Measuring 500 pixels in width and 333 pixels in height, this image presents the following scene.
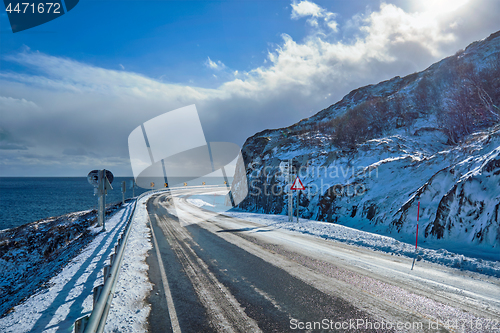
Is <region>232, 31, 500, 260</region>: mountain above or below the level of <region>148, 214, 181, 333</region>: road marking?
above

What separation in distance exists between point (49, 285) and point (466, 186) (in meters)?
13.8

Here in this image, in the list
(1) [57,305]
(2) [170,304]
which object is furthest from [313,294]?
(1) [57,305]

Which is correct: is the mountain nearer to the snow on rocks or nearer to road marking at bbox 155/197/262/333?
road marking at bbox 155/197/262/333

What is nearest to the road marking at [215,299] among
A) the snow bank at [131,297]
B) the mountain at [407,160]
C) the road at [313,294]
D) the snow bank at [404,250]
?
the road at [313,294]

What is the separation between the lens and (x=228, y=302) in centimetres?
460

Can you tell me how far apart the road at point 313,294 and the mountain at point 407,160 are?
383 centimetres

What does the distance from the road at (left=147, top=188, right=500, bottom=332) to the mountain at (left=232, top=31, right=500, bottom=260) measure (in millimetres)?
3830

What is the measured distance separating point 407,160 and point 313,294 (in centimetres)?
1435

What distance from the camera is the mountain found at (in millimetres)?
9281

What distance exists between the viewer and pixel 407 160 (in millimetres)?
15766

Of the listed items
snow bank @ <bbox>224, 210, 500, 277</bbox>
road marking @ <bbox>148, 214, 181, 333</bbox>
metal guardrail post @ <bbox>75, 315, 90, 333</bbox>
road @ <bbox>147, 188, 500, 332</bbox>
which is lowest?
snow bank @ <bbox>224, 210, 500, 277</bbox>

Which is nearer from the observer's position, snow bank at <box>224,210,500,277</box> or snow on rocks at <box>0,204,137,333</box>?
snow on rocks at <box>0,204,137,333</box>

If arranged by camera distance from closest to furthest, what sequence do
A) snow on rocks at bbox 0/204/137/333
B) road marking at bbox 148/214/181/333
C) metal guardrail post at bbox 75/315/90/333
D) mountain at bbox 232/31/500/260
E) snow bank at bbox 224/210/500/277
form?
1. metal guardrail post at bbox 75/315/90/333
2. road marking at bbox 148/214/181/333
3. snow on rocks at bbox 0/204/137/333
4. snow bank at bbox 224/210/500/277
5. mountain at bbox 232/31/500/260

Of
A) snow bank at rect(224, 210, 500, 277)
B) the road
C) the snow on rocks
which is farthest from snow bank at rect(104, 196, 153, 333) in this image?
snow bank at rect(224, 210, 500, 277)
